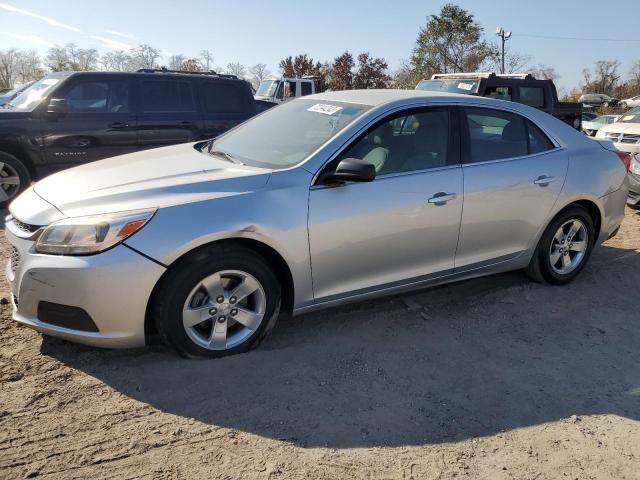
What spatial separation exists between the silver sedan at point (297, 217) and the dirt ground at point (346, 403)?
0.28m

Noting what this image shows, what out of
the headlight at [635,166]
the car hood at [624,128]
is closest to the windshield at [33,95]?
the headlight at [635,166]

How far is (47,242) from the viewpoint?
2939 millimetres

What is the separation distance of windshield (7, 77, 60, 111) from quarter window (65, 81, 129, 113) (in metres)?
0.34

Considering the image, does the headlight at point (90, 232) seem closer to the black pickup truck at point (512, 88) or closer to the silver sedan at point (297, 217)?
the silver sedan at point (297, 217)

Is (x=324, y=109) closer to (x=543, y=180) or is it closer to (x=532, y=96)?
(x=543, y=180)

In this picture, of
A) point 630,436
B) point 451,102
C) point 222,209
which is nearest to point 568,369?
point 630,436

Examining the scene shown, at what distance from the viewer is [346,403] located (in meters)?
2.94

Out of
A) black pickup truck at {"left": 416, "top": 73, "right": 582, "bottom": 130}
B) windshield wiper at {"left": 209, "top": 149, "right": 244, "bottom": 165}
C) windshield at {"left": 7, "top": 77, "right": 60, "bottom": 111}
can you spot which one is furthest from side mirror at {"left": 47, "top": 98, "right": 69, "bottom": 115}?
black pickup truck at {"left": 416, "top": 73, "right": 582, "bottom": 130}

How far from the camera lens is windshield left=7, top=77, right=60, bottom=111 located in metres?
7.27

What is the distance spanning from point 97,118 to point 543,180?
5884mm

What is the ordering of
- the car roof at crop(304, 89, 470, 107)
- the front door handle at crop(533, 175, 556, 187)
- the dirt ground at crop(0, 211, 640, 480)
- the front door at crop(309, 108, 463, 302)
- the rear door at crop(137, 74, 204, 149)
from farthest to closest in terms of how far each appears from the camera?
the rear door at crop(137, 74, 204, 149)
the front door handle at crop(533, 175, 556, 187)
the car roof at crop(304, 89, 470, 107)
the front door at crop(309, 108, 463, 302)
the dirt ground at crop(0, 211, 640, 480)

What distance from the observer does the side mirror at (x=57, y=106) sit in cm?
709

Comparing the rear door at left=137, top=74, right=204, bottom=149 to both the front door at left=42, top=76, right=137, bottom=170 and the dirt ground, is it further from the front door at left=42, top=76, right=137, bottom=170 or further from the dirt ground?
the dirt ground

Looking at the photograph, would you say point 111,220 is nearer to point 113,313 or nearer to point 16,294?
point 113,313
